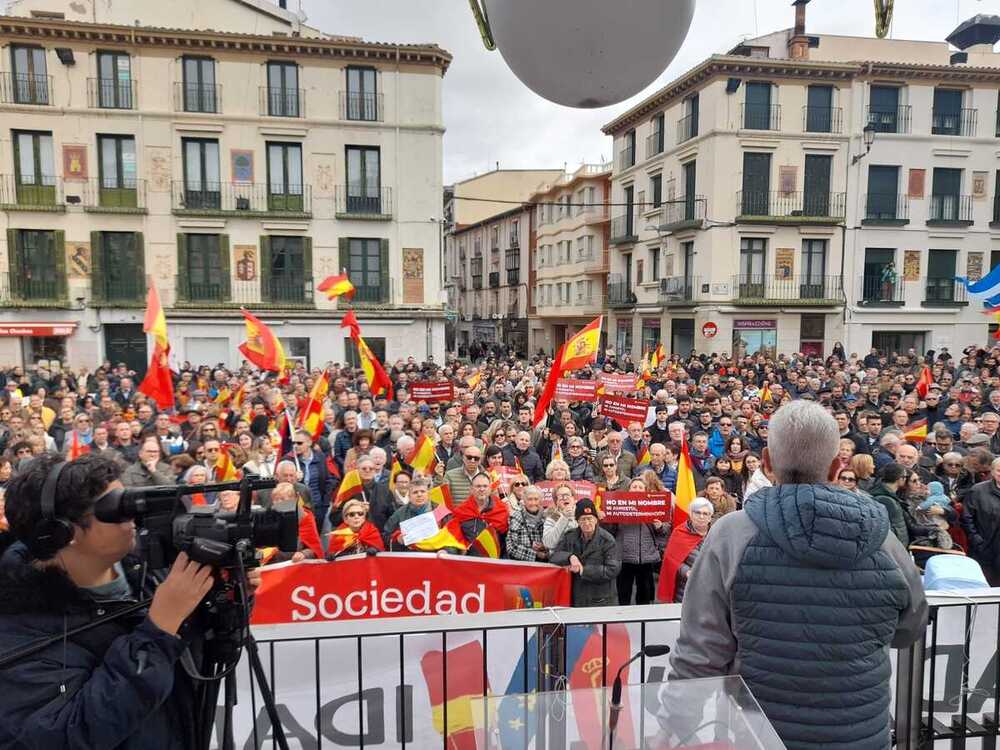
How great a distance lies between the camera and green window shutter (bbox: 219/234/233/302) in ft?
87.0

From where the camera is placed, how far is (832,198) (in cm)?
3062

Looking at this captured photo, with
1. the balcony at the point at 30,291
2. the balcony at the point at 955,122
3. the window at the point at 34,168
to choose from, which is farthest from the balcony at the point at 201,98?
the balcony at the point at 955,122

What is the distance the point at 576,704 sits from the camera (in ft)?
5.72

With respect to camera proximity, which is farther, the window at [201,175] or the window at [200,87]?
the window at [201,175]

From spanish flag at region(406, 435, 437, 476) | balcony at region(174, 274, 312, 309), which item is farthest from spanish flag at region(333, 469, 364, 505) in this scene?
balcony at region(174, 274, 312, 309)

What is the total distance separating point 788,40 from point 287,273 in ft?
81.2

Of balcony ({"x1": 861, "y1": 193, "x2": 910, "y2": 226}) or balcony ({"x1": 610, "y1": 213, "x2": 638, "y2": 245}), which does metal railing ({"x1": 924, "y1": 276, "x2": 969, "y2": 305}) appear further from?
balcony ({"x1": 610, "y1": 213, "x2": 638, "y2": 245})

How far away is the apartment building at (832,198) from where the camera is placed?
30.0 meters

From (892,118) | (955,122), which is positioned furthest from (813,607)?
(955,122)

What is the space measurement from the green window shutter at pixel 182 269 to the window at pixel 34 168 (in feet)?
15.2

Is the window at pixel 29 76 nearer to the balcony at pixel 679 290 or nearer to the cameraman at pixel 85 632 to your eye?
the balcony at pixel 679 290

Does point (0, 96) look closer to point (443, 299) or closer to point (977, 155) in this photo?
point (443, 299)

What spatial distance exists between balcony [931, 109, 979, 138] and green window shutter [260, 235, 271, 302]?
28961 millimetres

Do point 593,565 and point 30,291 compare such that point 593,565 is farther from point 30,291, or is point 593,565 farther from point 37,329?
point 30,291
